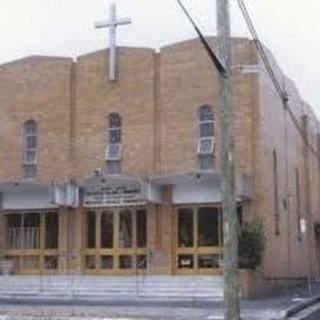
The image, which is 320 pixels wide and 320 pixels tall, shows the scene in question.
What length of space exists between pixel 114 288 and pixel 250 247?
5.22 metres

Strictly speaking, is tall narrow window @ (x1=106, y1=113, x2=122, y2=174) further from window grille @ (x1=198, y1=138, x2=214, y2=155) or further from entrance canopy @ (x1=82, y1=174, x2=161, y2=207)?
window grille @ (x1=198, y1=138, x2=214, y2=155)

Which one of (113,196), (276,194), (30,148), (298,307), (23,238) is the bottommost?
(298,307)

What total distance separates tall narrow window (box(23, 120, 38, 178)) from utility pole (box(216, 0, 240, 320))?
66.0ft

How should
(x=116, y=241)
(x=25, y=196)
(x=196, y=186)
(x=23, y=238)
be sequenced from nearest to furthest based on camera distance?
(x=196, y=186)
(x=116, y=241)
(x=25, y=196)
(x=23, y=238)

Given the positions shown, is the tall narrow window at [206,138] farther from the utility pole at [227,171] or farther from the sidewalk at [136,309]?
the utility pole at [227,171]

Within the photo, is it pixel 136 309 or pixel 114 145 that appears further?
pixel 114 145

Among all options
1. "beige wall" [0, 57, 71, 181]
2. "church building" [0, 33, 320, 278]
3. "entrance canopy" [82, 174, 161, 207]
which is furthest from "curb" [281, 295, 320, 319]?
"beige wall" [0, 57, 71, 181]

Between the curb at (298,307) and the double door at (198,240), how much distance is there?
4.27 meters

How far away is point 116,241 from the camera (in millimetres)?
35406

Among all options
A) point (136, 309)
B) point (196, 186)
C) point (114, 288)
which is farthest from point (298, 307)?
point (196, 186)

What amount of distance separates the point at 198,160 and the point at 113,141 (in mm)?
3849

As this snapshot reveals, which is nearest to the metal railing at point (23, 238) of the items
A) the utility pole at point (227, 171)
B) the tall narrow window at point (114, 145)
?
the tall narrow window at point (114, 145)

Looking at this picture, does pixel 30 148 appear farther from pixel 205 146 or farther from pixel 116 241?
pixel 205 146

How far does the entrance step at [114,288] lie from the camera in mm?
30594
